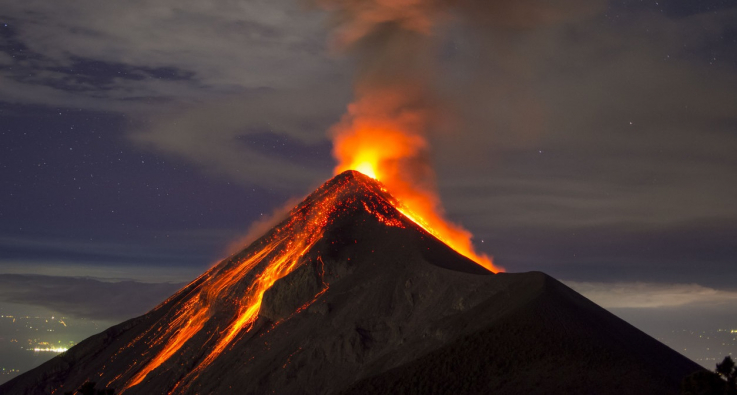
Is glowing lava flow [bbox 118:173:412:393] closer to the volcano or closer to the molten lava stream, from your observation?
the molten lava stream

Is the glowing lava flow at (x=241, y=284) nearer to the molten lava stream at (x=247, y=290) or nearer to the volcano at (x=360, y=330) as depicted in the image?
the molten lava stream at (x=247, y=290)

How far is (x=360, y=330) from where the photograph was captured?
104 meters

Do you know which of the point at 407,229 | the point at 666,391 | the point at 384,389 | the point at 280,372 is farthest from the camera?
the point at 407,229

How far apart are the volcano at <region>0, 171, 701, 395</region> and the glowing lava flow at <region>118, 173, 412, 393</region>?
1.34ft

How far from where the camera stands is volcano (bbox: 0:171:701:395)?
76.8 meters

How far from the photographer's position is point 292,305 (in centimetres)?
11881

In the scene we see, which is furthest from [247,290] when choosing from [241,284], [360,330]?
[360,330]

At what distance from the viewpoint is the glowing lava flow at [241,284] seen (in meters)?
122

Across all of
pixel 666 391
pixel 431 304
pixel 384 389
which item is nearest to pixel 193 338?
pixel 431 304

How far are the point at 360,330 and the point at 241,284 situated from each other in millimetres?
37302

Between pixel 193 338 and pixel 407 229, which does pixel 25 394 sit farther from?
pixel 407 229

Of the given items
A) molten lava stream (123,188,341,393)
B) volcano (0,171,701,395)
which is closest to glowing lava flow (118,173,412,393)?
molten lava stream (123,188,341,393)

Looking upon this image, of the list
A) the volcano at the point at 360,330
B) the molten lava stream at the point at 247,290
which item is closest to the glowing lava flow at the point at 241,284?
the molten lava stream at the point at 247,290

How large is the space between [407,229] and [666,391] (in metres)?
68.6
